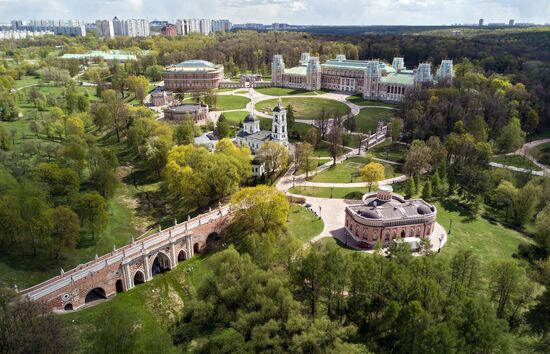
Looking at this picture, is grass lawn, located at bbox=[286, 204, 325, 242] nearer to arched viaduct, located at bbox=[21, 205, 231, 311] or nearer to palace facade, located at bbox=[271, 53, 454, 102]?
arched viaduct, located at bbox=[21, 205, 231, 311]

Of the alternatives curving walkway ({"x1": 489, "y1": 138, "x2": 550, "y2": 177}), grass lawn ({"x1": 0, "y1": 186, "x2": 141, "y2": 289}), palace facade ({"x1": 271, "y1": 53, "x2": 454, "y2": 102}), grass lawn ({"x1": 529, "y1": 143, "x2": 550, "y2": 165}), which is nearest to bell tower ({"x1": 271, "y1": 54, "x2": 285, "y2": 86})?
palace facade ({"x1": 271, "y1": 53, "x2": 454, "y2": 102})

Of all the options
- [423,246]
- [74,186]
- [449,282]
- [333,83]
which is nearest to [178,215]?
[74,186]

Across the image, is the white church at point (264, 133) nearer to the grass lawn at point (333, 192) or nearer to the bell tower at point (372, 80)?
the grass lawn at point (333, 192)

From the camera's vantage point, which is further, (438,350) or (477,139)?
(477,139)

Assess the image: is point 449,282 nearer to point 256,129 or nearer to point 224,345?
point 224,345

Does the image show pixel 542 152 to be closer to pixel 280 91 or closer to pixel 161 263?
pixel 161 263

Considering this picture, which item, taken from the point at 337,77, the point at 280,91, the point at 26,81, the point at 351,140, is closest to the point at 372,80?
the point at 337,77

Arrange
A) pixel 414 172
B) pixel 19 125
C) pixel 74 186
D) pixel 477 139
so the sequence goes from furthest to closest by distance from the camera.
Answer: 1. pixel 19 125
2. pixel 477 139
3. pixel 414 172
4. pixel 74 186
